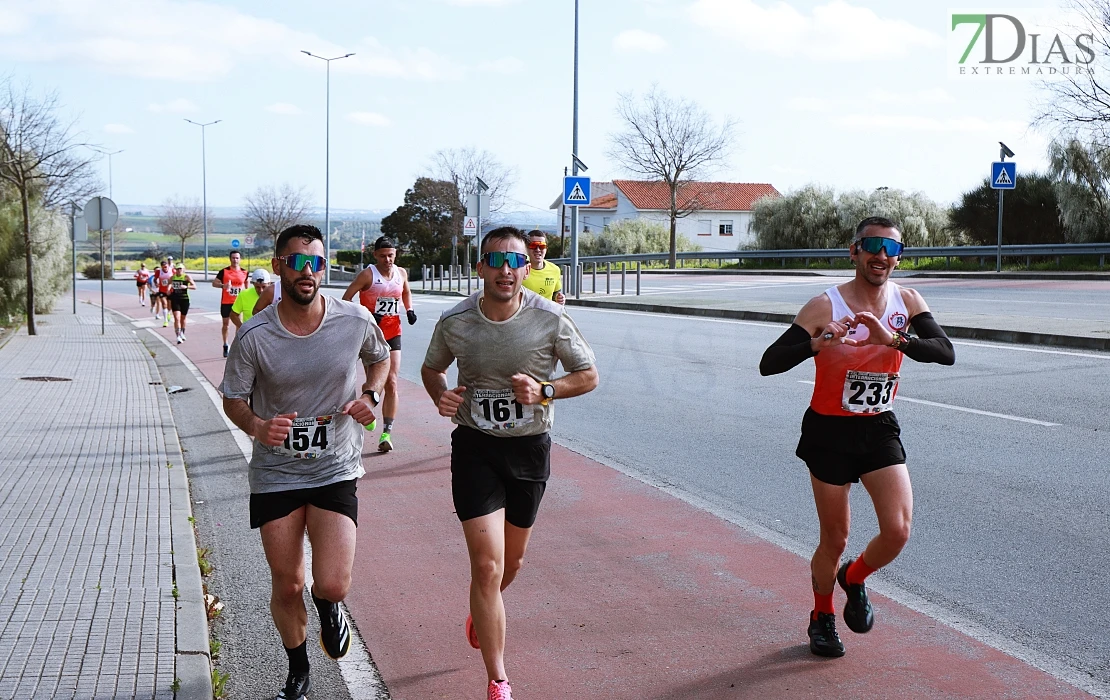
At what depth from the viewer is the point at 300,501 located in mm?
4219

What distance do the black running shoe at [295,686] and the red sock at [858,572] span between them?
7.34 ft

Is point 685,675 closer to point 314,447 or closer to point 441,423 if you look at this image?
point 314,447

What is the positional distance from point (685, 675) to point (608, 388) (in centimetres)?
884

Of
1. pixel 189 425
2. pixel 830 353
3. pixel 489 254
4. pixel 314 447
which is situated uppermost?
pixel 489 254

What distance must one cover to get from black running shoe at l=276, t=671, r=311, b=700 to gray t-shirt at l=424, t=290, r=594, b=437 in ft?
3.69

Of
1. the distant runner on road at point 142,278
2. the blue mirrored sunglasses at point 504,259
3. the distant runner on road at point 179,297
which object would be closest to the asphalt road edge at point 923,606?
the blue mirrored sunglasses at point 504,259

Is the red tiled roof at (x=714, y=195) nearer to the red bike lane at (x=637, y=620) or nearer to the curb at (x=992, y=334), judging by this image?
the curb at (x=992, y=334)

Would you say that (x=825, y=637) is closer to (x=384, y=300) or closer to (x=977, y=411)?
(x=384, y=300)

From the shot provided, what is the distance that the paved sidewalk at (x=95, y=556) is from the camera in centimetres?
434

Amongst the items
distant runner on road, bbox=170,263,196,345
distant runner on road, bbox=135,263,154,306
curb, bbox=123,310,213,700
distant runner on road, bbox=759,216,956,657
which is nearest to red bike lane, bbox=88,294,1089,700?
distant runner on road, bbox=759,216,956,657

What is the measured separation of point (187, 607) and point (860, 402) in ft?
10.1

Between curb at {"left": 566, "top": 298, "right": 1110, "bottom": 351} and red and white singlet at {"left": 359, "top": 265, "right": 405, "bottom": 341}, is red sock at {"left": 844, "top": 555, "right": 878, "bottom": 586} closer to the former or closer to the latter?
red and white singlet at {"left": 359, "top": 265, "right": 405, "bottom": 341}

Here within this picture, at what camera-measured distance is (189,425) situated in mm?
11359

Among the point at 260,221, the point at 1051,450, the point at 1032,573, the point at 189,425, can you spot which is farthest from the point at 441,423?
the point at 260,221
